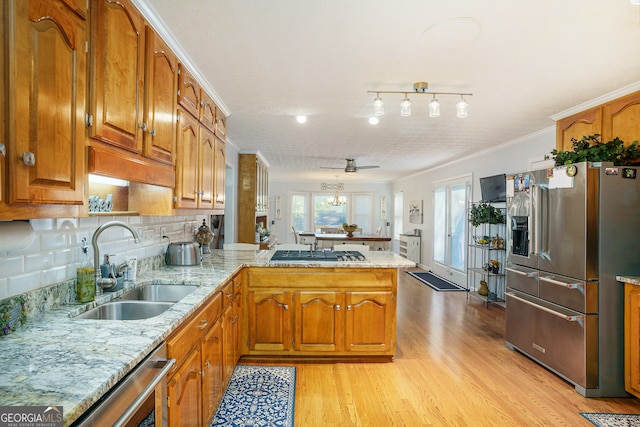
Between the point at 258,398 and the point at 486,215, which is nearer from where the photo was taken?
the point at 258,398

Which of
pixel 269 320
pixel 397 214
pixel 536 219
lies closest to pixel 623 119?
pixel 536 219

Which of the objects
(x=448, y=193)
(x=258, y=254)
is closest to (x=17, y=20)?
(x=258, y=254)

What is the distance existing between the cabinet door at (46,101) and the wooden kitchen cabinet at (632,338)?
341cm

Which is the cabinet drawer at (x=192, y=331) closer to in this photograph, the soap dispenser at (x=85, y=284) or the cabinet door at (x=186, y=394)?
the cabinet door at (x=186, y=394)

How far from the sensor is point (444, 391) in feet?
8.57

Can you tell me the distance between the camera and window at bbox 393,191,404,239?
404 inches

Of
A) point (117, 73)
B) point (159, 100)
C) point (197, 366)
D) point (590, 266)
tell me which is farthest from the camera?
point (590, 266)

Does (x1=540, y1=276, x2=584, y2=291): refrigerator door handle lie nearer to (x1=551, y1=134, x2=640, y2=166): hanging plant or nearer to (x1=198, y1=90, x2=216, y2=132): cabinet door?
(x1=551, y1=134, x2=640, y2=166): hanging plant

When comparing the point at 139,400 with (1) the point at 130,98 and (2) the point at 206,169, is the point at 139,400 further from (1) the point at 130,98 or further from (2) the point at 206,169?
(2) the point at 206,169

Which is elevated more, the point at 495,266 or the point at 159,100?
the point at 159,100

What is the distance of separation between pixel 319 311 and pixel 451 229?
464cm

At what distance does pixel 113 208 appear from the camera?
2.08m

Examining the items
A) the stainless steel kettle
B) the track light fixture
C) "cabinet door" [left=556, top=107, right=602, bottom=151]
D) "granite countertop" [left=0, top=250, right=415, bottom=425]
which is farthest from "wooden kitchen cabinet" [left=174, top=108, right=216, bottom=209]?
"cabinet door" [left=556, top=107, right=602, bottom=151]

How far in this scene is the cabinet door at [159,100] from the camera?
181 cm
